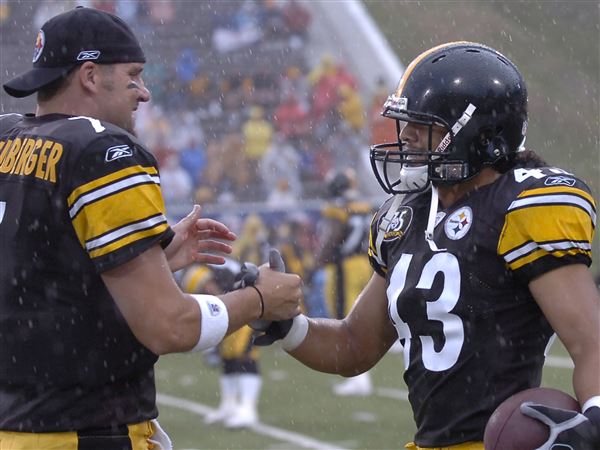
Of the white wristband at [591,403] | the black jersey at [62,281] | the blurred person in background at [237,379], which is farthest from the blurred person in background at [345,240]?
the white wristband at [591,403]

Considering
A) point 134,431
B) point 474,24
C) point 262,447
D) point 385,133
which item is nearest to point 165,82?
point 385,133

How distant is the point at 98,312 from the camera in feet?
10.2

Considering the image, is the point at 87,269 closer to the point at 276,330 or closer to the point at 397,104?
the point at 276,330

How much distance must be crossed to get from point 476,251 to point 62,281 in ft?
3.67

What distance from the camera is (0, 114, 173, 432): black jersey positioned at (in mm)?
2961

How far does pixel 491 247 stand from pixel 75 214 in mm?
1092

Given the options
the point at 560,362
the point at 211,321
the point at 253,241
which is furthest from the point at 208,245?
the point at 253,241

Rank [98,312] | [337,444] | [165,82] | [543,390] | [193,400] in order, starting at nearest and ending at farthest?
1. [543,390]
2. [98,312]
3. [337,444]
4. [193,400]
5. [165,82]

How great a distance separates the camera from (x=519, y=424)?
274 centimetres

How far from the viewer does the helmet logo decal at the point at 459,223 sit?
3072 millimetres

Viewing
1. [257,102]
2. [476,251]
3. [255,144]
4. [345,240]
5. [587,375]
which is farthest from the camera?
[257,102]

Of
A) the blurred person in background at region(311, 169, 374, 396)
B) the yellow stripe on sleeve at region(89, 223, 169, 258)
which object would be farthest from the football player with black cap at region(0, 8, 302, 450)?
the blurred person in background at region(311, 169, 374, 396)

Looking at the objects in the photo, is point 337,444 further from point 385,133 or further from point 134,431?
point 385,133

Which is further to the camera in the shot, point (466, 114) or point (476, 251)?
point (466, 114)
